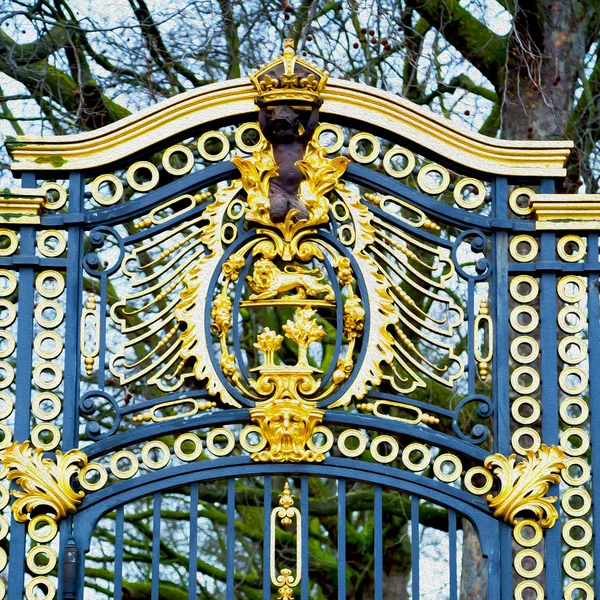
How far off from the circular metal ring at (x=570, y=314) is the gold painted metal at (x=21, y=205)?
2.04 m

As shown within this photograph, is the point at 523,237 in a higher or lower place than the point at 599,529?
higher

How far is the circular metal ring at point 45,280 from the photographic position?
688 centimetres

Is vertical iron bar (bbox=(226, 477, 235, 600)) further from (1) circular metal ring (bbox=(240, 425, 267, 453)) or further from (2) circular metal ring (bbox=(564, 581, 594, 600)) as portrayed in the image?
(2) circular metal ring (bbox=(564, 581, 594, 600))

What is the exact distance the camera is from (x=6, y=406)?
6832mm

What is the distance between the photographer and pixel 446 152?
6.92m

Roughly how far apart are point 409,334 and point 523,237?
390cm

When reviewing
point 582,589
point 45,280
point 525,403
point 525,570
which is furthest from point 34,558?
point 582,589

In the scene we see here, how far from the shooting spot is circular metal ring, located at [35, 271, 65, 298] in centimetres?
688

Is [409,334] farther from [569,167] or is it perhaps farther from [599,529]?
[599,529]

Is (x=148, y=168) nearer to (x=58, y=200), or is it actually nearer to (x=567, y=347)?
(x=58, y=200)

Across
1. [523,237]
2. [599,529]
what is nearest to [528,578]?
[599,529]

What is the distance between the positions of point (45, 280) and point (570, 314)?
2.02m

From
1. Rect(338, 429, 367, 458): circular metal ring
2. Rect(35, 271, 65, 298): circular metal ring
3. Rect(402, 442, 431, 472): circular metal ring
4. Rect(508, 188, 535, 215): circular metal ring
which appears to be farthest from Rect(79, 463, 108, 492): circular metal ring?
Rect(508, 188, 535, 215): circular metal ring

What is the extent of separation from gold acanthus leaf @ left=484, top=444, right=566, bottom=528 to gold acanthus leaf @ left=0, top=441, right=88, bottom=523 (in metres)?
1.54
